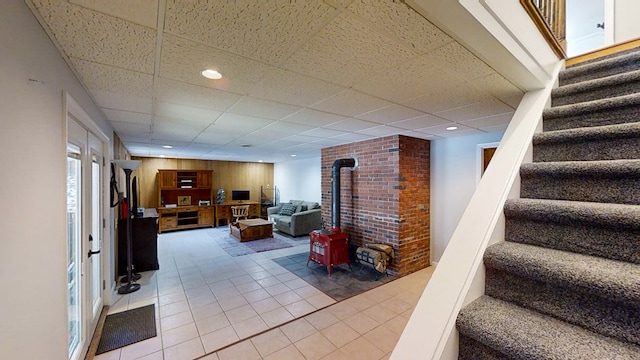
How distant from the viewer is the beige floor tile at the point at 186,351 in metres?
2.13

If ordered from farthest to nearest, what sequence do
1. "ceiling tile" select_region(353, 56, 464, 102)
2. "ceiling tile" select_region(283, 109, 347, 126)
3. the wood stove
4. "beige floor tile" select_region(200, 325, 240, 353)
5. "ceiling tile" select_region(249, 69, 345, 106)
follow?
the wood stove, "ceiling tile" select_region(283, 109, 347, 126), "beige floor tile" select_region(200, 325, 240, 353), "ceiling tile" select_region(249, 69, 345, 106), "ceiling tile" select_region(353, 56, 464, 102)

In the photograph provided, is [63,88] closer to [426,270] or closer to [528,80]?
[528,80]

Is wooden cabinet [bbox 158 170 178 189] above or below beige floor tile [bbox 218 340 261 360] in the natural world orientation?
above

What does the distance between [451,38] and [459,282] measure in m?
1.17

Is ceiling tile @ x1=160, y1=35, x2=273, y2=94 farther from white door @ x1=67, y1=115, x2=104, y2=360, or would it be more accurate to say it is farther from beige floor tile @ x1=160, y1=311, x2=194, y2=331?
beige floor tile @ x1=160, y1=311, x2=194, y2=331

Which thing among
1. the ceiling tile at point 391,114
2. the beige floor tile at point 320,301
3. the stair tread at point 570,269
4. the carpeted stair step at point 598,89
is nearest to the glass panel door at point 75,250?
the beige floor tile at point 320,301

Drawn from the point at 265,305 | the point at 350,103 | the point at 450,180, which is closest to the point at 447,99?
the point at 350,103

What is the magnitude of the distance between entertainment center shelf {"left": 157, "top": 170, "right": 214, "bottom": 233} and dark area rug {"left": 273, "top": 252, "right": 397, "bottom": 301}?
14.1 ft

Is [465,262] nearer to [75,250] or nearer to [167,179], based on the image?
[75,250]

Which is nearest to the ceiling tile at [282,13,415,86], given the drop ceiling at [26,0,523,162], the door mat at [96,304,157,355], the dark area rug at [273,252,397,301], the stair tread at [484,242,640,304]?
the drop ceiling at [26,0,523,162]

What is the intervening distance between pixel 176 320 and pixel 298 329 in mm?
1344

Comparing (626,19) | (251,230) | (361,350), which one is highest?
(626,19)

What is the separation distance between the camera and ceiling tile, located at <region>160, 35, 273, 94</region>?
1359mm

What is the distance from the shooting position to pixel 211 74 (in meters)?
1.69
